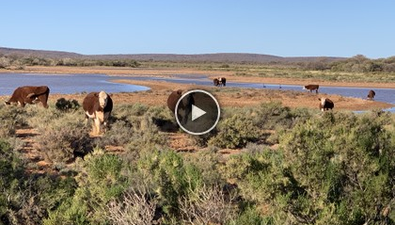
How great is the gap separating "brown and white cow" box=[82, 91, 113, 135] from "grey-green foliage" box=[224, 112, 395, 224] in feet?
24.7

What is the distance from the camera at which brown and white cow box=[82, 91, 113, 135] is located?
48.2ft

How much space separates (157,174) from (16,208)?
2115 mm

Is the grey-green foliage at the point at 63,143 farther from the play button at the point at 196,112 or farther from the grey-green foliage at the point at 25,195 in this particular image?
the play button at the point at 196,112

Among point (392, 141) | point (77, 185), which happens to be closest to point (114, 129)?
point (77, 185)

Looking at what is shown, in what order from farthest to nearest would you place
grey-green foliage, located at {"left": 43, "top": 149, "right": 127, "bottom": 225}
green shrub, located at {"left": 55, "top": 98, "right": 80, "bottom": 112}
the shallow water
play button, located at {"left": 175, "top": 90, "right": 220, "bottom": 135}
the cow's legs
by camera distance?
the shallow water → green shrub, located at {"left": 55, "top": 98, "right": 80, "bottom": 112} → play button, located at {"left": 175, "top": 90, "right": 220, "bottom": 135} → the cow's legs → grey-green foliage, located at {"left": 43, "top": 149, "right": 127, "bottom": 225}

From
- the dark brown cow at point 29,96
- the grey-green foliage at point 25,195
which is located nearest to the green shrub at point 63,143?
the grey-green foliage at point 25,195

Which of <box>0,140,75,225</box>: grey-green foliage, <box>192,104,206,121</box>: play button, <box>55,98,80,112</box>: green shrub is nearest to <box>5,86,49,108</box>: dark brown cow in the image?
<box>55,98,80,112</box>: green shrub

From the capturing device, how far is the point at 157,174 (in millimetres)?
7547

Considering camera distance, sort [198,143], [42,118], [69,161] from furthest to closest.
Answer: [42,118], [198,143], [69,161]

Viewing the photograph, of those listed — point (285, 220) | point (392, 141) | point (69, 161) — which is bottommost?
point (69, 161)

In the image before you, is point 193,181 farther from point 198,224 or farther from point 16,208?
point 16,208

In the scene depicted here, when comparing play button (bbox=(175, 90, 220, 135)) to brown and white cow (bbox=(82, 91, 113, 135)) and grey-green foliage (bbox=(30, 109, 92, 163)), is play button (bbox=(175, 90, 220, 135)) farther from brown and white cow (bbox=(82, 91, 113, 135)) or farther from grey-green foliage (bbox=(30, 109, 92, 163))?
grey-green foliage (bbox=(30, 109, 92, 163))

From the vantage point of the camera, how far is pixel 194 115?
15461 millimetres

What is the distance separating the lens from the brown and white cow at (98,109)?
14.7 metres
